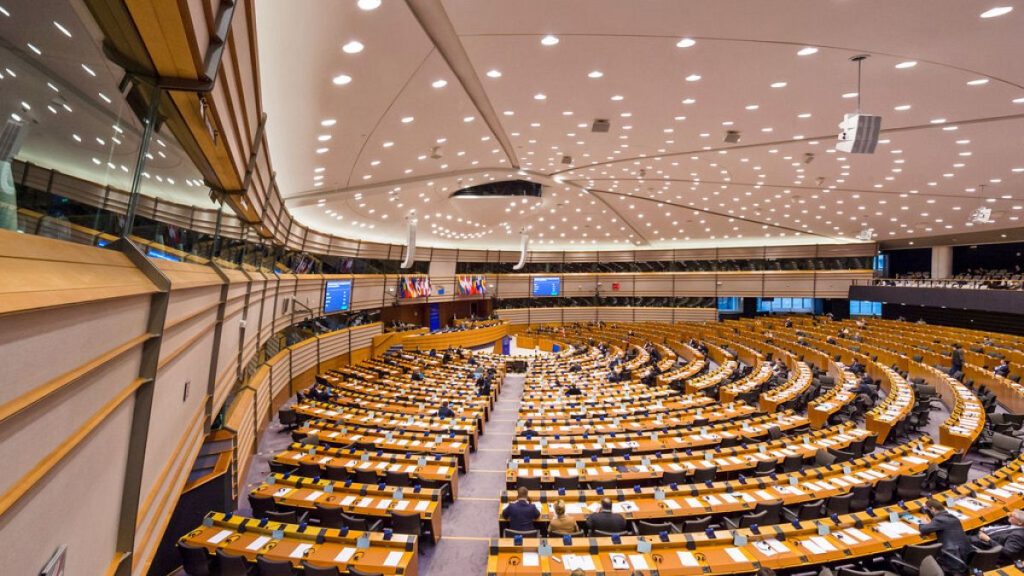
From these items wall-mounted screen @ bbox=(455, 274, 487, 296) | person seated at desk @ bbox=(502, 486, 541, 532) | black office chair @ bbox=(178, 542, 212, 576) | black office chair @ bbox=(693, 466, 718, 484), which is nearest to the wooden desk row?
person seated at desk @ bbox=(502, 486, 541, 532)

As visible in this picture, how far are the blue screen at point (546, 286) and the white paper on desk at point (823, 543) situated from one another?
34883mm

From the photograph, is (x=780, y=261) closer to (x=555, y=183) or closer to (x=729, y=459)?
Result: (x=555, y=183)

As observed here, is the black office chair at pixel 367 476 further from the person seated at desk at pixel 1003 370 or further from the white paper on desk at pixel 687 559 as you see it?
the person seated at desk at pixel 1003 370

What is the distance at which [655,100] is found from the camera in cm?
954

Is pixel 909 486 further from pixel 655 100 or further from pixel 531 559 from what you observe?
pixel 655 100

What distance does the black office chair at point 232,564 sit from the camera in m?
5.96

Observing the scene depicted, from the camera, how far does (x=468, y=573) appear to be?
22.9 ft

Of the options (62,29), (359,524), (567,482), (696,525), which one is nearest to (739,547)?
(696,525)

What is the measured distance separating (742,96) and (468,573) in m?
9.51

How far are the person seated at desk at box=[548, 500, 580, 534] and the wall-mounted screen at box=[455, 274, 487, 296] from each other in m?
28.9

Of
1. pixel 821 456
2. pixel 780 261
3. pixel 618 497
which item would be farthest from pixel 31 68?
pixel 780 261

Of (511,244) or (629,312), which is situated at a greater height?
(511,244)

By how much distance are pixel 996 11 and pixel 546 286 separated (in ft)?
118

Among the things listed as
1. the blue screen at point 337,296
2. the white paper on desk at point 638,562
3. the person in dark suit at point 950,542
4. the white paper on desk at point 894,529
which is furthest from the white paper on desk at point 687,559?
the blue screen at point 337,296
